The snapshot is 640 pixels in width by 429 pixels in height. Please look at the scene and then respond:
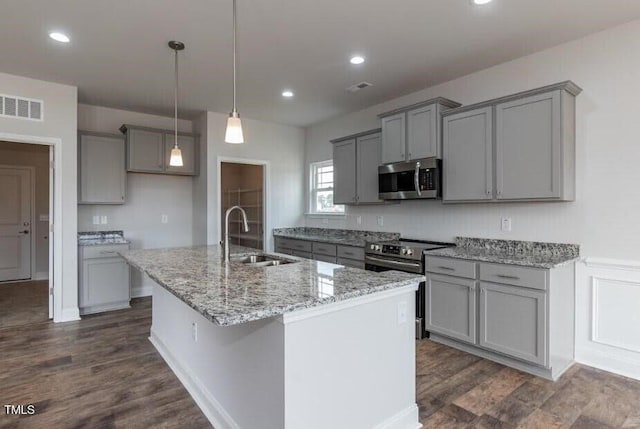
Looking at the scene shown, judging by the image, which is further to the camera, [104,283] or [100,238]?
[100,238]

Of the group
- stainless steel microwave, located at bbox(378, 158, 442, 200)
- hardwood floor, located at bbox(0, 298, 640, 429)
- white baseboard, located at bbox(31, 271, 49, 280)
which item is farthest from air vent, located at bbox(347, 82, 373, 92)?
white baseboard, located at bbox(31, 271, 49, 280)

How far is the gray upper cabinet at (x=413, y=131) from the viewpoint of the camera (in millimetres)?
3514

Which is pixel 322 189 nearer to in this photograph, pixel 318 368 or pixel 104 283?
pixel 104 283

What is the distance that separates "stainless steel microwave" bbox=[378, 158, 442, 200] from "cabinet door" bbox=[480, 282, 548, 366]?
42.1 inches

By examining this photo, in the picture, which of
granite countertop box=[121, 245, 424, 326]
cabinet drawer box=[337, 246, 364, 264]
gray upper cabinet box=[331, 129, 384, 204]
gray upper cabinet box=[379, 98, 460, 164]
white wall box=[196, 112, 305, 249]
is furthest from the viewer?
white wall box=[196, 112, 305, 249]

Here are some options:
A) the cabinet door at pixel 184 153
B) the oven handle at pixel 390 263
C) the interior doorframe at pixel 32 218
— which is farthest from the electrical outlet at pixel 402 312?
the interior doorframe at pixel 32 218

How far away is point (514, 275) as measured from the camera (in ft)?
8.91

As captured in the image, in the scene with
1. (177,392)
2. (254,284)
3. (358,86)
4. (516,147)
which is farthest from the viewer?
(358,86)

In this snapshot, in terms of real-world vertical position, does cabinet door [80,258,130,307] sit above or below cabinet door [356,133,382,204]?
below

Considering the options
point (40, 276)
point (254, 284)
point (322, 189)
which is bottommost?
point (40, 276)

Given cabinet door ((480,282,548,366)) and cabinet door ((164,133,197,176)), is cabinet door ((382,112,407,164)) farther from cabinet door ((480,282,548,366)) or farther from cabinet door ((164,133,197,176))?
cabinet door ((164,133,197,176))

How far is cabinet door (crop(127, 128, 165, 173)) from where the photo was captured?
181 inches

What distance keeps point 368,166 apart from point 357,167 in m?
0.19

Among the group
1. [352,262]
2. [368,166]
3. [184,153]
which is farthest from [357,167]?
[184,153]
